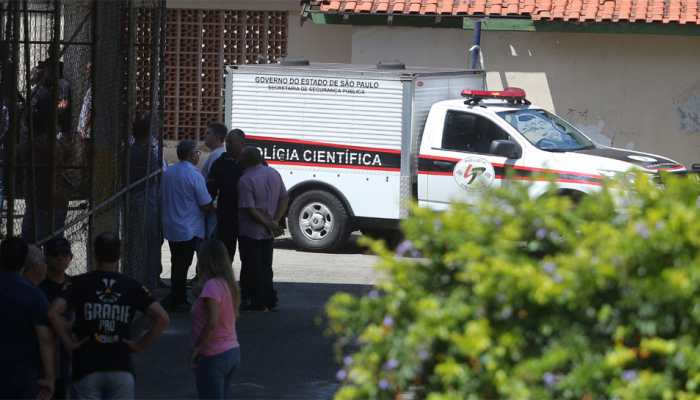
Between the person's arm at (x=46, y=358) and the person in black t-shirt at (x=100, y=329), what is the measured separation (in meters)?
0.06

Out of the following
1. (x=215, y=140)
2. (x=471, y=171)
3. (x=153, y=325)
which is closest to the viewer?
(x=153, y=325)

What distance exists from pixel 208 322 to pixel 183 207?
185 inches

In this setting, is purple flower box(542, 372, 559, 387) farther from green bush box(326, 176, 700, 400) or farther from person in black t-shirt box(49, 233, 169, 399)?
person in black t-shirt box(49, 233, 169, 399)

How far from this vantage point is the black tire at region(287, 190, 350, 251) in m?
15.9

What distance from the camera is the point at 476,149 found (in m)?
15.3

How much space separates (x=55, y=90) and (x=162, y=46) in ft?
13.0

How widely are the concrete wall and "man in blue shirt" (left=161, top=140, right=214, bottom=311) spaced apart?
986cm

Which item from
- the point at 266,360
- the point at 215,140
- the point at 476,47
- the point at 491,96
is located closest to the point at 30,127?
the point at 266,360

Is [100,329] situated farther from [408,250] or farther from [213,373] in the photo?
[408,250]

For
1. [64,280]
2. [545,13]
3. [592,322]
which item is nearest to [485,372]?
[592,322]

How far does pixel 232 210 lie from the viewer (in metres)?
11.6

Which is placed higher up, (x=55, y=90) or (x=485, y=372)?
(x=55, y=90)

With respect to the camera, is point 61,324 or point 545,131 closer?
point 61,324

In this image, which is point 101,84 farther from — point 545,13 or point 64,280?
point 545,13
